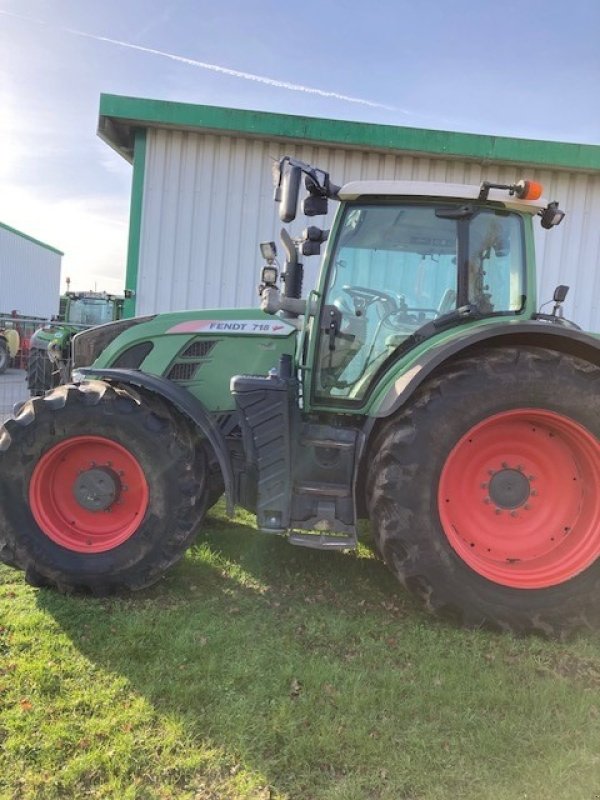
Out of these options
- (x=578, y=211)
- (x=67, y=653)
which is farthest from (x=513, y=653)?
(x=578, y=211)

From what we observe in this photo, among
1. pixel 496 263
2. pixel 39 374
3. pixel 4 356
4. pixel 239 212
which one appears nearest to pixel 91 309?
pixel 4 356

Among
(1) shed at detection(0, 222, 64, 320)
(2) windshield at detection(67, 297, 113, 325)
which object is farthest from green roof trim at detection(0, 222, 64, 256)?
(2) windshield at detection(67, 297, 113, 325)

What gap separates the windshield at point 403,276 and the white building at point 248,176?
139 inches

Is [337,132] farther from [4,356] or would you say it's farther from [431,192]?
[4,356]

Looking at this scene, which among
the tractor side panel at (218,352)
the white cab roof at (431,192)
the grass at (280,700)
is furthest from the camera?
the tractor side panel at (218,352)

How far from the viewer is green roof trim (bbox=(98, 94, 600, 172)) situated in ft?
22.5

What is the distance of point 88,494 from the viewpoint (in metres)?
3.48

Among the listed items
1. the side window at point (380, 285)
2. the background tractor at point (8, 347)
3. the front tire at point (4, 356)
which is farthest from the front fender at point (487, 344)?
the front tire at point (4, 356)

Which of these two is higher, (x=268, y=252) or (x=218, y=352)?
(x=268, y=252)

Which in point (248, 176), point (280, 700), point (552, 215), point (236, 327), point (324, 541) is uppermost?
point (248, 176)

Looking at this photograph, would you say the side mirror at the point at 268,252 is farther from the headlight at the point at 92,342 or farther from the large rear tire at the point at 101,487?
the headlight at the point at 92,342

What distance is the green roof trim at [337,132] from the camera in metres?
6.87

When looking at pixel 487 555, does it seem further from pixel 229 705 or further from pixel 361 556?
pixel 229 705

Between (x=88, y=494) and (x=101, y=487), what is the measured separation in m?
0.09
